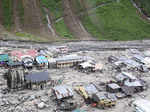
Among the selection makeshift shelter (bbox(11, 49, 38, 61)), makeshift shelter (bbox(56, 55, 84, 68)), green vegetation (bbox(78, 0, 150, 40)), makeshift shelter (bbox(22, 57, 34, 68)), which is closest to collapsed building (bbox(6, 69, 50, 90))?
makeshift shelter (bbox(22, 57, 34, 68))

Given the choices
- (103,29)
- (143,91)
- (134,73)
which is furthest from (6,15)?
(143,91)

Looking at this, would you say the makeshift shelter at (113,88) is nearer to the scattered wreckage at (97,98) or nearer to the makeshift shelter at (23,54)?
the scattered wreckage at (97,98)

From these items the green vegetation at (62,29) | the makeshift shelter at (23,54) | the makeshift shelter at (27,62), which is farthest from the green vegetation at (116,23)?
the makeshift shelter at (27,62)

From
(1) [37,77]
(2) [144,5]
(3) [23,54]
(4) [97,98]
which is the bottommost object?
(4) [97,98]

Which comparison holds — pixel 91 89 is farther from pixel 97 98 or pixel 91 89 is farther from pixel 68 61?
pixel 68 61

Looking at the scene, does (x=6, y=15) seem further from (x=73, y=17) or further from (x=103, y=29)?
(x=103, y=29)

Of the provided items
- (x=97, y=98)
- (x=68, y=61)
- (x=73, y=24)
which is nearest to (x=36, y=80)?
(x=97, y=98)

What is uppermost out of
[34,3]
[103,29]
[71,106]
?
[34,3]
